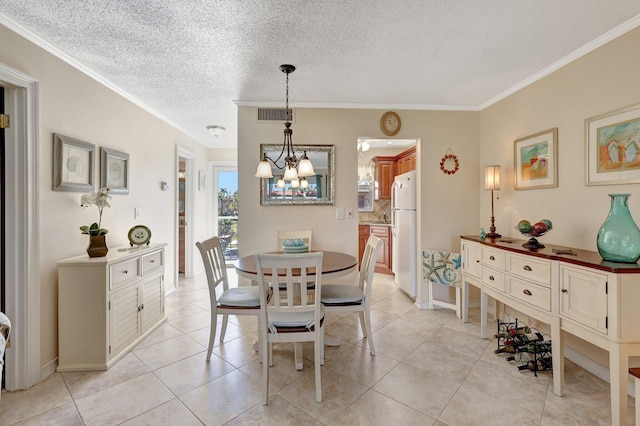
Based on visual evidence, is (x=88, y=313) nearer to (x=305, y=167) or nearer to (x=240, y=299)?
(x=240, y=299)

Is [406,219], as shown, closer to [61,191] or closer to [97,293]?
[97,293]

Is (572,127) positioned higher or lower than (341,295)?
higher

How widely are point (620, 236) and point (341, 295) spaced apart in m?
1.83

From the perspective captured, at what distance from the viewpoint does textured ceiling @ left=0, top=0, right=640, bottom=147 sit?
5.78 feet

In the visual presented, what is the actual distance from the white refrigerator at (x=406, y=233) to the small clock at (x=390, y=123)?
58cm

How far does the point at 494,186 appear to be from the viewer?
9.75 feet

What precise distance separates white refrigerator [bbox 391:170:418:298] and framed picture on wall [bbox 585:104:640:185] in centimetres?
166

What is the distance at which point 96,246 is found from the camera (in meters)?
2.31

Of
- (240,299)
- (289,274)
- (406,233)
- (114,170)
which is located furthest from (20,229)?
(406,233)

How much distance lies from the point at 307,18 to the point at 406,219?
8.74ft

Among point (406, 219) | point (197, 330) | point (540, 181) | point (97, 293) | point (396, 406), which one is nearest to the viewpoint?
point (396, 406)

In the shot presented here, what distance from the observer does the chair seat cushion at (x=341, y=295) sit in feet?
7.64

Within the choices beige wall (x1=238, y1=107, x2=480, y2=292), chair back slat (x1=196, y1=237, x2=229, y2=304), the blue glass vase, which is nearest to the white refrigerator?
beige wall (x1=238, y1=107, x2=480, y2=292)

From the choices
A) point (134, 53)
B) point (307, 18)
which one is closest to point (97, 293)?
point (134, 53)
